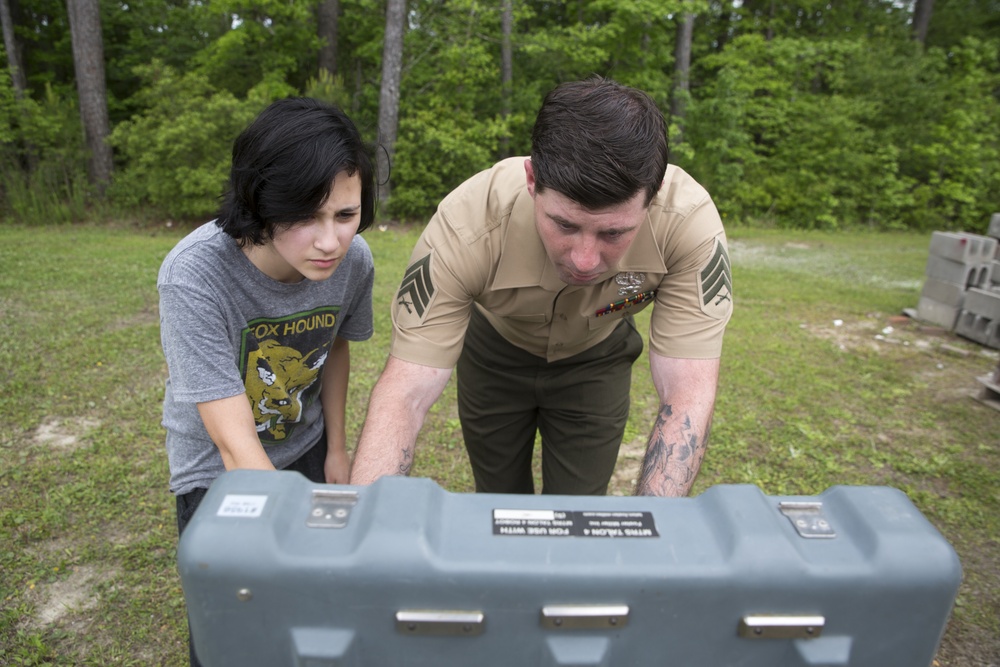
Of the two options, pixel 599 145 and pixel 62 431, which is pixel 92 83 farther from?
pixel 599 145

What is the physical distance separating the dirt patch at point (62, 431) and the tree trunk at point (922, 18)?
2063cm

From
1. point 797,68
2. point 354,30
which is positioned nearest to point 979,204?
point 797,68

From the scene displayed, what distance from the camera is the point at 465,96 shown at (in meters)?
12.7

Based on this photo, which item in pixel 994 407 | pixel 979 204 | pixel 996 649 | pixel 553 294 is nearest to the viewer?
pixel 553 294

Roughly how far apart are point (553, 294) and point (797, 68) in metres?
15.8

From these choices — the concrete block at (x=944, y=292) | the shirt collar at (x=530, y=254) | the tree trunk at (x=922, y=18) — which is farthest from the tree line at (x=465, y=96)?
the shirt collar at (x=530, y=254)

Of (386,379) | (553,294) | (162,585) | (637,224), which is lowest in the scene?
(162,585)

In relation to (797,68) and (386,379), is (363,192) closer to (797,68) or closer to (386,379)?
(386,379)

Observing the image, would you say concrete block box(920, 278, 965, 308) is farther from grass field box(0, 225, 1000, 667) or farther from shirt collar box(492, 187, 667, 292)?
shirt collar box(492, 187, 667, 292)

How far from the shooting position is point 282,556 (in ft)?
2.85

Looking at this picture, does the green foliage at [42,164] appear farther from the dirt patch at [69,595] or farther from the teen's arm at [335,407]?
the teen's arm at [335,407]

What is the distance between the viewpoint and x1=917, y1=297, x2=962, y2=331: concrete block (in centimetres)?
654

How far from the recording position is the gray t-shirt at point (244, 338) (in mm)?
1486

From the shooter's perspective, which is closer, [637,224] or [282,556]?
[282,556]
